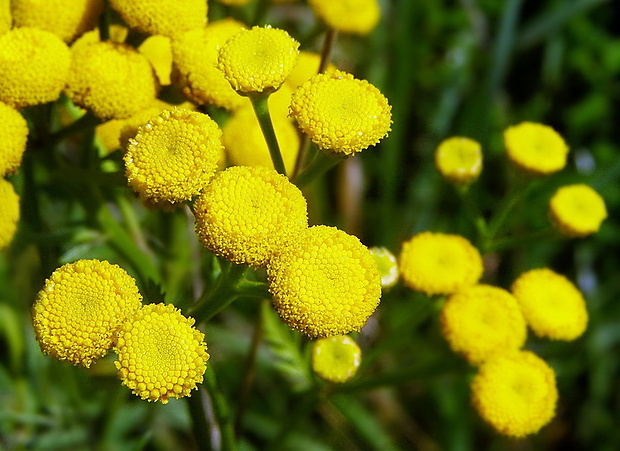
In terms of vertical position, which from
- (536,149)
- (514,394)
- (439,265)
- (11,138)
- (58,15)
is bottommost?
(514,394)

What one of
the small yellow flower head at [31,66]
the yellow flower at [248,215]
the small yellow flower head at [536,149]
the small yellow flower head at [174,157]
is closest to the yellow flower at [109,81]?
the small yellow flower head at [31,66]

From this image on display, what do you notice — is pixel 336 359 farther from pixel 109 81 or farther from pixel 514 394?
pixel 109 81

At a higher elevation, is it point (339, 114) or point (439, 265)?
point (339, 114)

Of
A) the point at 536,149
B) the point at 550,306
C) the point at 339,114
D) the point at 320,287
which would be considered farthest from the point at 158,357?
the point at 536,149

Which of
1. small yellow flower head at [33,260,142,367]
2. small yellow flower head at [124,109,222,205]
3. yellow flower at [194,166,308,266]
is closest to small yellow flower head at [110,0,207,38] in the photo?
small yellow flower head at [124,109,222,205]

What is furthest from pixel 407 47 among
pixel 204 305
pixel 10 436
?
pixel 10 436

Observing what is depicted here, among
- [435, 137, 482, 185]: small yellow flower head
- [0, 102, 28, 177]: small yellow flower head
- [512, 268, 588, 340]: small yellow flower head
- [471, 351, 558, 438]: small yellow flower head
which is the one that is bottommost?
[471, 351, 558, 438]: small yellow flower head

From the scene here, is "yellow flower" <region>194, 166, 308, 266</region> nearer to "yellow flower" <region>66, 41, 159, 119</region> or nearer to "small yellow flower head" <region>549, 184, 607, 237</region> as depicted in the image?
"yellow flower" <region>66, 41, 159, 119</region>
